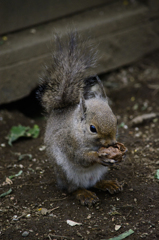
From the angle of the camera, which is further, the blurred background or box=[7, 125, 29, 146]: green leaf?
the blurred background

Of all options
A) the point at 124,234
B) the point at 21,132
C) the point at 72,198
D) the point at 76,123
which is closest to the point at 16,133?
the point at 21,132

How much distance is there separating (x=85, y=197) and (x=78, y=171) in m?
0.27

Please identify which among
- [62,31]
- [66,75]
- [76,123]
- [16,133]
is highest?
[62,31]

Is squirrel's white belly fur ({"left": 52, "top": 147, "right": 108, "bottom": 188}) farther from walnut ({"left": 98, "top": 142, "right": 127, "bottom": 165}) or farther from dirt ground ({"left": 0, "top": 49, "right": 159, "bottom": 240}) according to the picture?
walnut ({"left": 98, "top": 142, "right": 127, "bottom": 165})

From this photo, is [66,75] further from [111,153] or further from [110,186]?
[110,186]

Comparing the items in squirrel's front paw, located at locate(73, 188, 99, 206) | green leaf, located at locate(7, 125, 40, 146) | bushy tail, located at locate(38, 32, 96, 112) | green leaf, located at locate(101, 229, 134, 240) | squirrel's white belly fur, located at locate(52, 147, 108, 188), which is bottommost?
green leaf, located at locate(101, 229, 134, 240)

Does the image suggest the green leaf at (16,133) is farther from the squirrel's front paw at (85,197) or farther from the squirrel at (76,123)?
the squirrel's front paw at (85,197)

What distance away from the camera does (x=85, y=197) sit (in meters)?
3.14

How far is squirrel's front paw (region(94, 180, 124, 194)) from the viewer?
3229 mm

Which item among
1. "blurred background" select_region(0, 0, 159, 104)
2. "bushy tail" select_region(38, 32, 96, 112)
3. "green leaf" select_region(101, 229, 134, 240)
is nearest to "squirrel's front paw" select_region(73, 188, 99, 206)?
"green leaf" select_region(101, 229, 134, 240)

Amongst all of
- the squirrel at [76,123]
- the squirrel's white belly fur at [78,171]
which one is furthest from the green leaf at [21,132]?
the squirrel's white belly fur at [78,171]

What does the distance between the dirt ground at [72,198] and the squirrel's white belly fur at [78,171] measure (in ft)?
0.69

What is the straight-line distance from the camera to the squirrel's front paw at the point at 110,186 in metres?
3.23

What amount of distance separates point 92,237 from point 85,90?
154 cm
